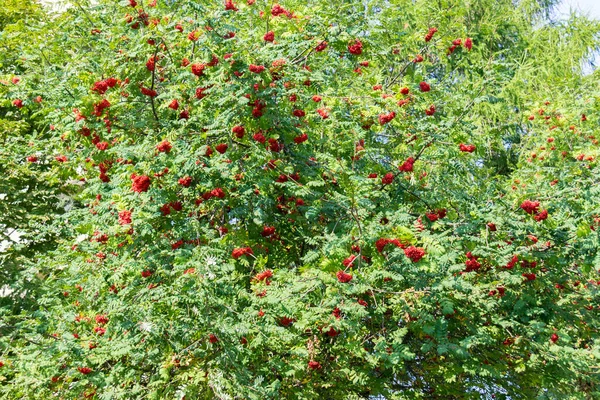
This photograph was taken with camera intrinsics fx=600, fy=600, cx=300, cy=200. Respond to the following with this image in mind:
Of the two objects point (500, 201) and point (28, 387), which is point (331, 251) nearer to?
point (500, 201)

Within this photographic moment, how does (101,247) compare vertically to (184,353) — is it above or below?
above

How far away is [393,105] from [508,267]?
1.71 meters

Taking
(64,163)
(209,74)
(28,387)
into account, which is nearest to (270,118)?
(209,74)

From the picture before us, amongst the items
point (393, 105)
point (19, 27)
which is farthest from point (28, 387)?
point (19, 27)

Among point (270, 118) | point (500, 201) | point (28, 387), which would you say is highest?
point (270, 118)

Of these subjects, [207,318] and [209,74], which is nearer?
[207,318]

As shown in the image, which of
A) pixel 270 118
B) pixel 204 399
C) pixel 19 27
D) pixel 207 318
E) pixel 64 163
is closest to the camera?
pixel 207 318

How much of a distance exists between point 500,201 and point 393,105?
1.31m

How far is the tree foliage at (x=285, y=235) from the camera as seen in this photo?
4.39 meters

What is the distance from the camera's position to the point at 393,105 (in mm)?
5375

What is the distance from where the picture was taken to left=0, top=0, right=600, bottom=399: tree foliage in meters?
4.39

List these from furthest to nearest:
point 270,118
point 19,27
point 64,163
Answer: point 19,27 → point 64,163 → point 270,118

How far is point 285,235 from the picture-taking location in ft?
18.2

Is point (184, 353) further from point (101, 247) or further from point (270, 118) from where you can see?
point (270, 118)
